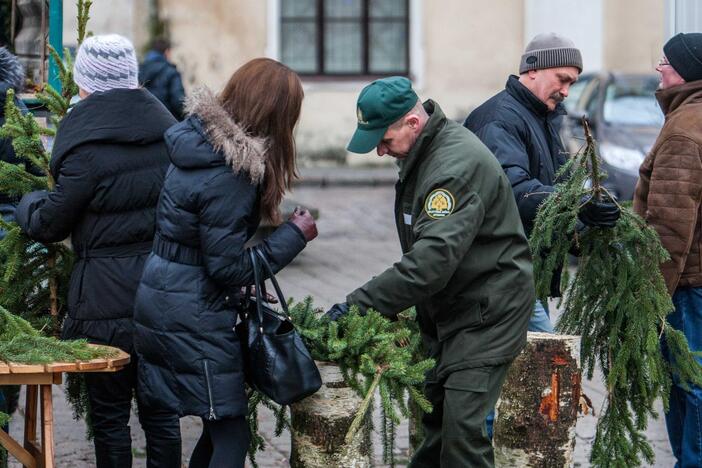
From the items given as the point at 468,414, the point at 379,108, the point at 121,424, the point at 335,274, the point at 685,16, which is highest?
the point at 685,16

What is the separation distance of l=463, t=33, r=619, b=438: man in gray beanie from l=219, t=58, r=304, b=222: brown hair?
124 cm

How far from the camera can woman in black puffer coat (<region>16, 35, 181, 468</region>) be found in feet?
15.7

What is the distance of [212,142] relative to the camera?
14.3ft

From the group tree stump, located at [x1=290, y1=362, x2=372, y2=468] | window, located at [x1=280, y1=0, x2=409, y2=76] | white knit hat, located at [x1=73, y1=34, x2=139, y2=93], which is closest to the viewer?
tree stump, located at [x1=290, y1=362, x2=372, y2=468]

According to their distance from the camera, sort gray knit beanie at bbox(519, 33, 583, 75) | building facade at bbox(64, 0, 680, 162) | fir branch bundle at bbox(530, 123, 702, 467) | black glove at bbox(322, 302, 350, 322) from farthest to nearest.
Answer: building facade at bbox(64, 0, 680, 162) < gray knit beanie at bbox(519, 33, 583, 75) < fir branch bundle at bbox(530, 123, 702, 467) < black glove at bbox(322, 302, 350, 322)

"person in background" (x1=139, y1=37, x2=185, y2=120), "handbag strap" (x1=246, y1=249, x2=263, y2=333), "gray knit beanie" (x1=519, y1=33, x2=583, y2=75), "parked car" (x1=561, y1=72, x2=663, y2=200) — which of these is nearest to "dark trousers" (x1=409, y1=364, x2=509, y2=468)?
Result: "handbag strap" (x1=246, y1=249, x2=263, y2=333)

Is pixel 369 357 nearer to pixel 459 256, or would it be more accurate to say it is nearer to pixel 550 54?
pixel 459 256

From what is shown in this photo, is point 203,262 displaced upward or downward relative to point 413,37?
downward

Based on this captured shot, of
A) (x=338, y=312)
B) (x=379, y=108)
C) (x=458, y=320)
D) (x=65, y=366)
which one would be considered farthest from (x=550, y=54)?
(x=65, y=366)

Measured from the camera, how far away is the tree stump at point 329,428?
4.73m

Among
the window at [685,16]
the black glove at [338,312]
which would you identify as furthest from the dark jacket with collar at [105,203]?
the window at [685,16]

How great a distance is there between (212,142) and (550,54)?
1836 millimetres

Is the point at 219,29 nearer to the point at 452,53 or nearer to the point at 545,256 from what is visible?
the point at 452,53

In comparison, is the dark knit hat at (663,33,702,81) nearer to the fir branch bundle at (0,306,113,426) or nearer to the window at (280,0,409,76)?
the fir branch bundle at (0,306,113,426)
